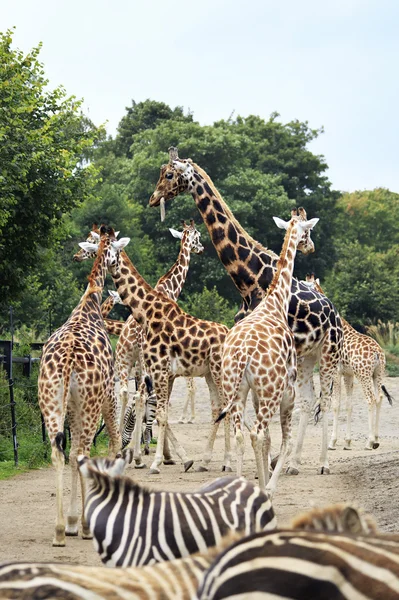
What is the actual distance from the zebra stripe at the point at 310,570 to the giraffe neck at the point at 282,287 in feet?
27.5

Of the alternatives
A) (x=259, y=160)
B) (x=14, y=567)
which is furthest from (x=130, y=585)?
(x=259, y=160)

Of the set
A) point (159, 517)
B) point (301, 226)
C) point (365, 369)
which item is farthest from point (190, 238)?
point (159, 517)

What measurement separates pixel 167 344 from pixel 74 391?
4.17 metres

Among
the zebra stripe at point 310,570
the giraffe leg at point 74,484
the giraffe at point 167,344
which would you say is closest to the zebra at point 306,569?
the zebra stripe at point 310,570

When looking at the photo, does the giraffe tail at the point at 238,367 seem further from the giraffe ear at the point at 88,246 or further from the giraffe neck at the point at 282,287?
the giraffe ear at the point at 88,246

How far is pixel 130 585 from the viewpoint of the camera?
2.95 m

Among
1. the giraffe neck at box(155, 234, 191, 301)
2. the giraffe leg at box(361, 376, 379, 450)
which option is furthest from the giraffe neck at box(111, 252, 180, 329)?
the giraffe leg at box(361, 376, 379, 450)

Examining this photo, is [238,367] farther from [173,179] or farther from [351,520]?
[351,520]

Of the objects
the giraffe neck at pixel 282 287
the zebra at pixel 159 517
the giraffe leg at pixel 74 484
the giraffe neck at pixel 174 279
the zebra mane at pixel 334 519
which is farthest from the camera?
the giraffe neck at pixel 174 279

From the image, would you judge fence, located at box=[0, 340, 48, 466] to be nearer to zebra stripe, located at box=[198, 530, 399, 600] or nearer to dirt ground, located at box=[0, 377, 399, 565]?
dirt ground, located at box=[0, 377, 399, 565]

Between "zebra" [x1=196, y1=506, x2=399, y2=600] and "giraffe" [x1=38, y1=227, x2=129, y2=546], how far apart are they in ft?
20.0

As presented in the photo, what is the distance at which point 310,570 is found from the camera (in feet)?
7.64

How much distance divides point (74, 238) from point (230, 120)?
1906cm

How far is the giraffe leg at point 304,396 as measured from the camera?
13281mm
